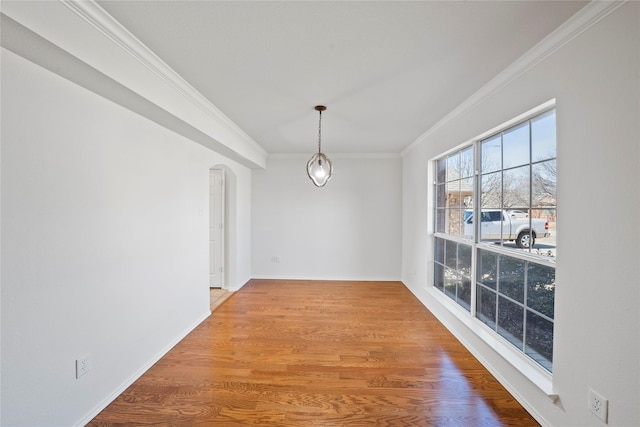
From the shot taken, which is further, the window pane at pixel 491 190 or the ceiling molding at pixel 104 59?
the window pane at pixel 491 190

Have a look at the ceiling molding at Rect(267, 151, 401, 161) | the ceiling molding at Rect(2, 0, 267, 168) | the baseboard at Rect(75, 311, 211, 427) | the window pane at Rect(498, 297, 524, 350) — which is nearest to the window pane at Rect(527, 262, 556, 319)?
the window pane at Rect(498, 297, 524, 350)

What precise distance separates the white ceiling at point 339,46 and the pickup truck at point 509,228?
112cm

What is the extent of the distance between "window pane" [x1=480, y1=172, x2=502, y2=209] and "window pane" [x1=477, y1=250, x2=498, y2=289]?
1.49 ft

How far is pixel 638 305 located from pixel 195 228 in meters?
3.47

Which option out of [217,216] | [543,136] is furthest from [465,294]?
[217,216]

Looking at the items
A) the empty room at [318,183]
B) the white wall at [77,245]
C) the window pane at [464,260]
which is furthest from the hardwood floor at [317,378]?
the window pane at [464,260]

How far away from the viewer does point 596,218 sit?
140cm

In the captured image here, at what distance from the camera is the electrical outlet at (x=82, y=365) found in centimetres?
169

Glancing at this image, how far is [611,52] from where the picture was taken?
1322 mm

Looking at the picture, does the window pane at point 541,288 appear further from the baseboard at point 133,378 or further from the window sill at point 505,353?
the baseboard at point 133,378

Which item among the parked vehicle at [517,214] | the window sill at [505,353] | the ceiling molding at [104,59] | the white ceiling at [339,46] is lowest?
the window sill at [505,353]

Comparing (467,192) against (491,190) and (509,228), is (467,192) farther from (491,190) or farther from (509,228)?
(509,228)

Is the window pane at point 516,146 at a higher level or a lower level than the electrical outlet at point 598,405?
higher

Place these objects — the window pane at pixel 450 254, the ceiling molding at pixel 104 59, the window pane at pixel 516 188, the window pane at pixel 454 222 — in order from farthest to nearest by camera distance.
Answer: the window pane at pixel 450 254 < the window pane at pixel 454 222 < the window pane at pixel 516 188 < the ceiling molding at pixel 104 59
